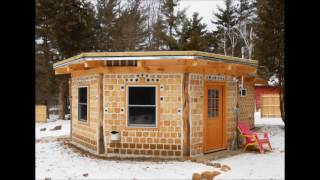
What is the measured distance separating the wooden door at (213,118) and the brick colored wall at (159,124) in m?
1.13

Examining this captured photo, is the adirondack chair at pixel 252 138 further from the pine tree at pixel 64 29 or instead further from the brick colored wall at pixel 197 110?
the pine tree at pixel 64 29

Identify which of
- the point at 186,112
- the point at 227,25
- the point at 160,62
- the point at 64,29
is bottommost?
the point at 186,112

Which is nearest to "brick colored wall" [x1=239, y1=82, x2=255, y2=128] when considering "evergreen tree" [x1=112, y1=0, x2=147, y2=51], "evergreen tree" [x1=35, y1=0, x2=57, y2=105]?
"evergreen tree" [x1=35, y1=0, x2=57, y2=105]

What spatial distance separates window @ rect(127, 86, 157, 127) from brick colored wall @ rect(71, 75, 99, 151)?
1.10 m

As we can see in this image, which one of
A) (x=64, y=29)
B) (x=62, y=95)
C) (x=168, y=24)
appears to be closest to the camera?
(x=64, y=29)

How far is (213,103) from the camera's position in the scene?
1049cm

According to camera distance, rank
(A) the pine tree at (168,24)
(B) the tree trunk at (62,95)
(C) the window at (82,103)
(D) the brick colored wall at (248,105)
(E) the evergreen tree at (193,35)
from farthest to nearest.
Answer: (A) the pine tree at (168,24)
(E) the evergreen tree at (193,35)
(B) the tree trunk at (62,95)
(D) the brick colored wall at (248,105)
(C) the window at (82,103)

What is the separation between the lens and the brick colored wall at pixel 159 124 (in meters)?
9.38

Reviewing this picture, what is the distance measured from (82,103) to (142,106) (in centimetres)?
285

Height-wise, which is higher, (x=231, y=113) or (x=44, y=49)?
(x=44, y=49)

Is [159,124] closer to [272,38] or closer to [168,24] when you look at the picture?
[272,38]

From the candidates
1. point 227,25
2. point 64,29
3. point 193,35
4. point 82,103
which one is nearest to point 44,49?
point 64,29

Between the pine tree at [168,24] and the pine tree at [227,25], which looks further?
the pine tree at [227,25]

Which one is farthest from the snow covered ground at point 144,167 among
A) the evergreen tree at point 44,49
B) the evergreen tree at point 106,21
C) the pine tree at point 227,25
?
the pine tree at point 227,25
